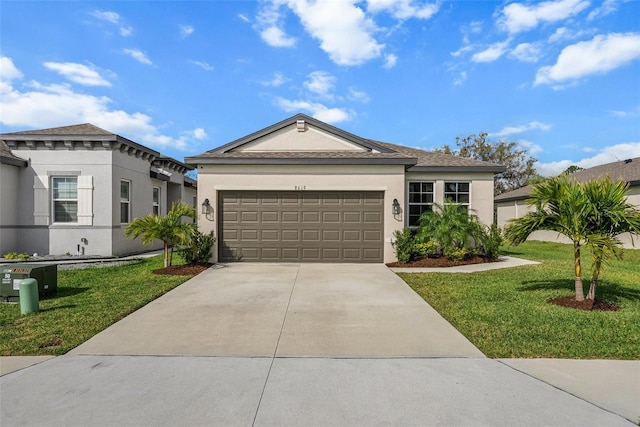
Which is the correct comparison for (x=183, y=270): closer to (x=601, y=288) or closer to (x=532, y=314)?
(x=532, y=314)

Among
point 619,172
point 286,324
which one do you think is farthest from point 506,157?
point 286,324

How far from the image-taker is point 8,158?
12039mm

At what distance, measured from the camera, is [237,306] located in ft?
21.9

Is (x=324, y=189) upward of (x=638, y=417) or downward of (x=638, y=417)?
upward

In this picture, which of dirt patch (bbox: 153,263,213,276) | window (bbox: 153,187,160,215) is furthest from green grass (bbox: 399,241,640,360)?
window (bbox: 153,187,160,215)

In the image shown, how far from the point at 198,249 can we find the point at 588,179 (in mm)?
22640

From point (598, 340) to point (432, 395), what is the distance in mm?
3062

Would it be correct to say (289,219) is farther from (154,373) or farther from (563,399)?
(563,399)

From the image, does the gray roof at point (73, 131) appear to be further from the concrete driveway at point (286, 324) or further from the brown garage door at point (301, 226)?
the concrete driveway at point (286, 324)

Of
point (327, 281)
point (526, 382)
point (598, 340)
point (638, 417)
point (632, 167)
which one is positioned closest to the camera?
point (638, 417)

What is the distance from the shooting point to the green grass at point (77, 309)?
188 inches

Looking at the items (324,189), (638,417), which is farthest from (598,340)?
(324,189)

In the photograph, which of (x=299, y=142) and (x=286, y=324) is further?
(x=299, y=142)

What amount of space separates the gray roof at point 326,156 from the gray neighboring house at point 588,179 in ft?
14.9
